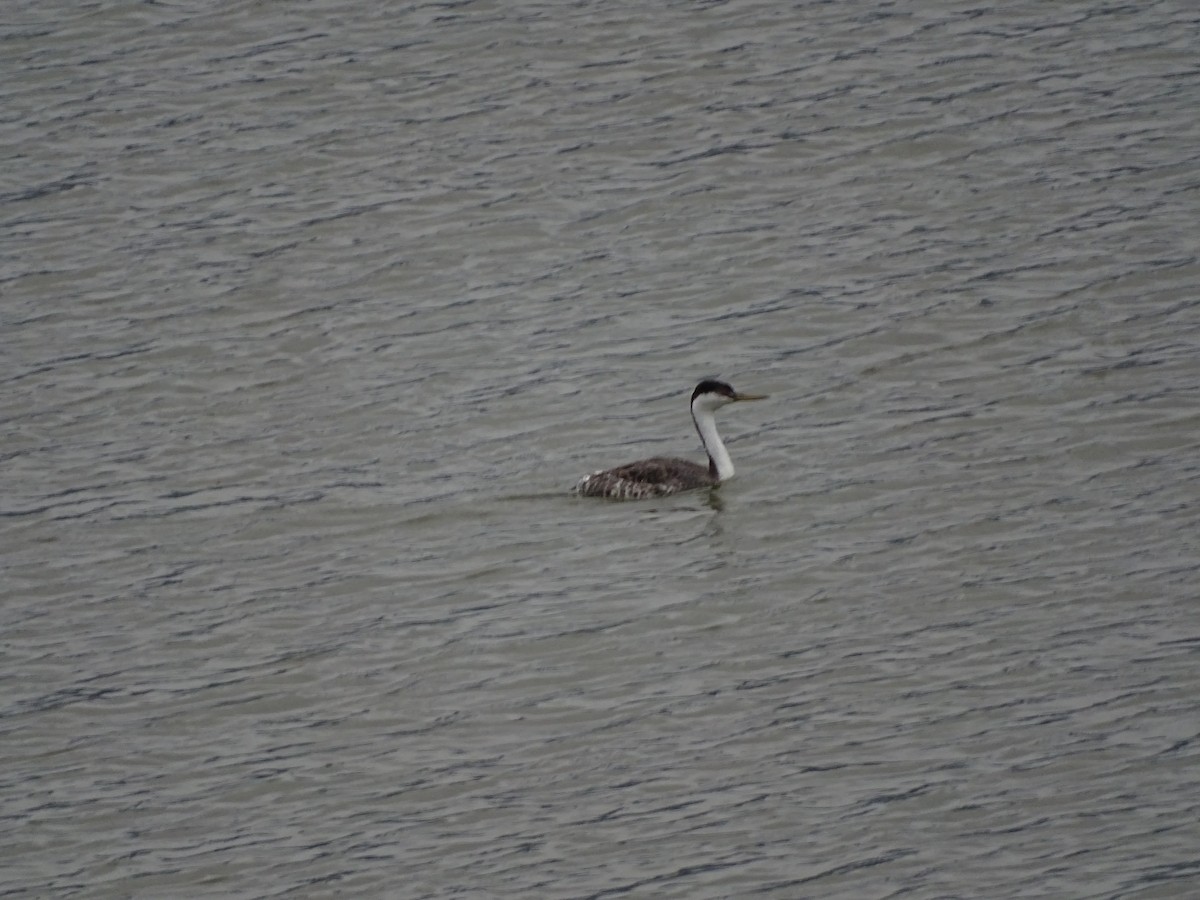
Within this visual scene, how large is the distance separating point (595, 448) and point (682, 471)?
3.59 ft

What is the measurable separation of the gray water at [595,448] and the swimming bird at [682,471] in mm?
203

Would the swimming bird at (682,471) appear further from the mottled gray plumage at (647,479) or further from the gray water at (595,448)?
the gray water at (595,448)

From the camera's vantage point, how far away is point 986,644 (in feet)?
43.2

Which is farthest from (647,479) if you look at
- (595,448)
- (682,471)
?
(595,448)

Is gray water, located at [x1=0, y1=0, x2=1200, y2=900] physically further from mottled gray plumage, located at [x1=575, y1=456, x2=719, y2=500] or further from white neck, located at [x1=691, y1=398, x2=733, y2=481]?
white neck, located at [x1=691, y1=398, x2=733, y2=481]

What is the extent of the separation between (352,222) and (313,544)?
7.35m

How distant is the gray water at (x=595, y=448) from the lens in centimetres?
1166

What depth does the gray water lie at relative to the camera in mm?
11664

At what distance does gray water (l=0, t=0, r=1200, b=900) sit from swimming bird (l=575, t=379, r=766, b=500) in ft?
0.66

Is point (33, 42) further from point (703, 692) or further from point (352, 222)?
point (703, 692)

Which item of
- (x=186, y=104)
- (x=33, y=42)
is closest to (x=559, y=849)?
(x=186, y=104)

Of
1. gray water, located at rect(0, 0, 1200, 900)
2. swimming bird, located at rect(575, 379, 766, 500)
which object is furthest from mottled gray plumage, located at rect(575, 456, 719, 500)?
gray water, located at rect(0, 0, 1200, 900)

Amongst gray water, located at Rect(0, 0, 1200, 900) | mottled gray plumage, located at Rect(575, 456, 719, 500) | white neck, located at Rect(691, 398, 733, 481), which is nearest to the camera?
gray water, located at Rect(0, 0, 1200, 900)

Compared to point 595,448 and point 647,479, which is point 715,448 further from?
point 595,448
